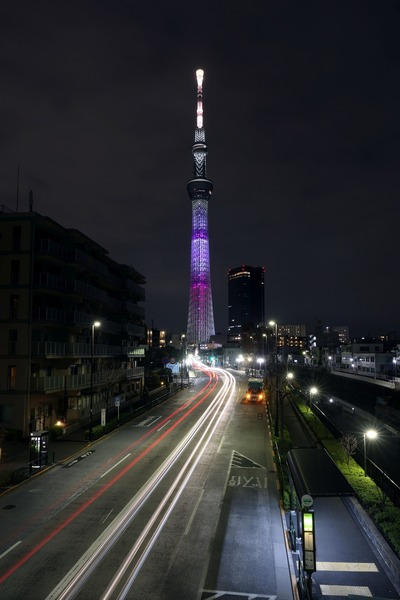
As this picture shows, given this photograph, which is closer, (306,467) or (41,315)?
(306,467)

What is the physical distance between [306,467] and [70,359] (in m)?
29.3

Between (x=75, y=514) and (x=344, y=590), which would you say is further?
(x=75, y=514)

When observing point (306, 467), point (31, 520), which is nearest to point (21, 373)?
point (31, 520)

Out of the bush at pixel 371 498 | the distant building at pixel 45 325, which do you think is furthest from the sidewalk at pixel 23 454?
the bush at pixel 371 498

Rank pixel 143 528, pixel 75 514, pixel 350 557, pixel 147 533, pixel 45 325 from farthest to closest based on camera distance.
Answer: pixel 45 325 < pixel 75 514 < pixel 143 528 < pixel 147 533 < pixel 350 557

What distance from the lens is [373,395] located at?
69.1m

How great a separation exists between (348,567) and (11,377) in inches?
1111

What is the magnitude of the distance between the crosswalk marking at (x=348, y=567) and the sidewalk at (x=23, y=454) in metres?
14.8

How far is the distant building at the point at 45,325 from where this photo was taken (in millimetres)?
33312

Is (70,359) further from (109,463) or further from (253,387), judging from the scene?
(253,387)

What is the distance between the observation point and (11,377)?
1318 inches

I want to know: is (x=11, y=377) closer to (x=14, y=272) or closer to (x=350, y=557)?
(x=14, y=272)

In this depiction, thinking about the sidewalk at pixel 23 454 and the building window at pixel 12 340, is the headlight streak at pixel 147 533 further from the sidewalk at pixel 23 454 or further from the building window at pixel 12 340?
the building window at pixel 12 340

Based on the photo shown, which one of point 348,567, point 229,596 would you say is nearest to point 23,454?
point 229,596
